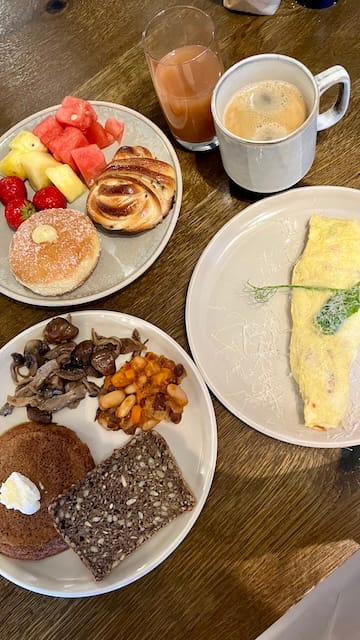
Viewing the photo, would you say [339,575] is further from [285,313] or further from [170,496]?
[285,313]

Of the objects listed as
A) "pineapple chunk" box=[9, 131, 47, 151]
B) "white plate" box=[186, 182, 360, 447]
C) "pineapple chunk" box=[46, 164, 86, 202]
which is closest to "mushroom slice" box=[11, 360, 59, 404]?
"white plate" box=[186, 182, 360, 447]

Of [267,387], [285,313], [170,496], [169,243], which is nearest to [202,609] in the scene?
[170,496]

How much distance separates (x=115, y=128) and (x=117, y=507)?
0.81 m

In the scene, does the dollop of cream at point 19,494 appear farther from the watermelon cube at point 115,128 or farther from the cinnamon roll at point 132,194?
the watermelon cube at point 115,128

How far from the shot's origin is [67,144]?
1426mm

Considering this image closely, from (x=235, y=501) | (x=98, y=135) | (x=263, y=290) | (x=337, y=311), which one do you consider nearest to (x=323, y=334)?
(x=337, y=311)

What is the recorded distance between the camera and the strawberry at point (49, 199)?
4.57 ft

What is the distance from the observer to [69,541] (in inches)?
44.9

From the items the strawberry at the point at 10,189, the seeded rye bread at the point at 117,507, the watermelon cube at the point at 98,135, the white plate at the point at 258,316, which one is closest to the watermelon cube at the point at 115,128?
the watermelon cube at the point at 98,135

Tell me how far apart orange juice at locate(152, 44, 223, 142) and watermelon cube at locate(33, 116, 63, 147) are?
0.84 ft

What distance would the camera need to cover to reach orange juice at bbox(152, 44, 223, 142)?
129 centimetres

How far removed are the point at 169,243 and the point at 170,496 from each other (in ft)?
1.70

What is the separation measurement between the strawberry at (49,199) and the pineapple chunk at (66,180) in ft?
0.04

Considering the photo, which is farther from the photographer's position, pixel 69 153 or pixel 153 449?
pixel 69 153
